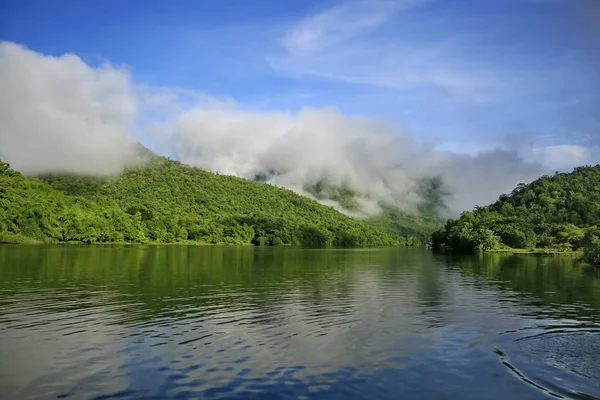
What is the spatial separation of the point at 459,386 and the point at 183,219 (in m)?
164

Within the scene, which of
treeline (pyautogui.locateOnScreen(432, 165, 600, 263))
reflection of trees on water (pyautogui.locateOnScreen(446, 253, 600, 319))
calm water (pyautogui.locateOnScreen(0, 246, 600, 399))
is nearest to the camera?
calm water (pyautogui.locateOnScreen(0, 246, 600, 399))

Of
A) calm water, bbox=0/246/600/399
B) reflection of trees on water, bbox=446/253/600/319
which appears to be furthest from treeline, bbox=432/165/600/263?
calm water, bbox=0/246/600/399

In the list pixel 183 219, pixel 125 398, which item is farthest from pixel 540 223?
pixel 125 398

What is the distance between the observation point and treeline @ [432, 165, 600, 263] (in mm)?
143000

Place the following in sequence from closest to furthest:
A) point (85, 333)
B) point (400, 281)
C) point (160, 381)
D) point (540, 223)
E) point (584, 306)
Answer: point (160, 381)
point (85, 333)
point (584, 306)
point (400, 281)
point (540, 223)

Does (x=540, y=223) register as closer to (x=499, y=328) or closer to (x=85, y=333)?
(x=499, y=328)

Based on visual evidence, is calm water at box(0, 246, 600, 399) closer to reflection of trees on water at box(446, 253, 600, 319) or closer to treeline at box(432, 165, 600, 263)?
reflection of trees on water at box(446, 253, 600, 319)

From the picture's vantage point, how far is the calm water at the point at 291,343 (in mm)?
14297

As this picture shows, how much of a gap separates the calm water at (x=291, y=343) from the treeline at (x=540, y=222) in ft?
348

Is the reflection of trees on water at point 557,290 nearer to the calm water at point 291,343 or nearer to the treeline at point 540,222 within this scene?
the calm water at point 291,343

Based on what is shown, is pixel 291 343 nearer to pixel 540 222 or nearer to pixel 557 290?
pixel 557 290

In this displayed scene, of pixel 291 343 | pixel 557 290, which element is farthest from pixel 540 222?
pixel 291 343

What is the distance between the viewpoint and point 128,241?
477 ft

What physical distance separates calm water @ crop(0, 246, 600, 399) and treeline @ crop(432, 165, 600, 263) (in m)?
106
